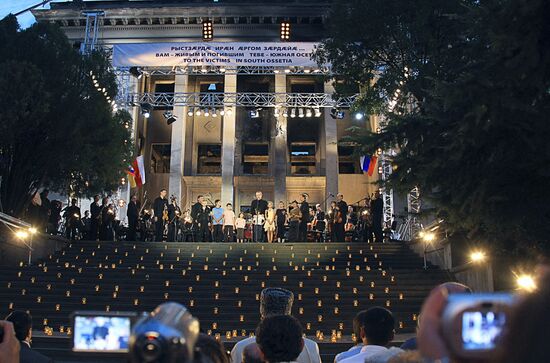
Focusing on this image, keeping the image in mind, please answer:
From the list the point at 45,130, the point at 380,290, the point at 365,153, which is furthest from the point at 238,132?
the point at 365,153

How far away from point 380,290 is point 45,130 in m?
11.9

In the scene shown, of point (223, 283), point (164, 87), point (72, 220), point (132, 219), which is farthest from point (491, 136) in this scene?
point (164, 87)

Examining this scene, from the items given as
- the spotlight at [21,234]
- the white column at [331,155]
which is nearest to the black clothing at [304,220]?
the spotlight at [21,234]

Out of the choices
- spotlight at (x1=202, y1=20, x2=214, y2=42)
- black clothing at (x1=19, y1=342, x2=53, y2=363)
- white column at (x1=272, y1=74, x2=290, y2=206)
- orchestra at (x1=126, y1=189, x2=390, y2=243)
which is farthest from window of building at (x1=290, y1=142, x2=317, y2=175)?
black clothing at (x1=19, y1=342, x2=53, y2=363)

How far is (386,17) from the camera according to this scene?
61.3 ft

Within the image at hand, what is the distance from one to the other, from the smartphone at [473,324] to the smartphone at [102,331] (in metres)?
0.80

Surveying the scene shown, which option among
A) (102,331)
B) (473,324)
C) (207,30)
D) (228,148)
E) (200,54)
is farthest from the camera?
(228,148)

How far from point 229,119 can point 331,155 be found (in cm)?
A: 583

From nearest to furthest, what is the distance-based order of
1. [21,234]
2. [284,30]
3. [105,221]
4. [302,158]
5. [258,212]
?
[21,234] → [105,221] → [258,212] → [284,30] → [302,158]

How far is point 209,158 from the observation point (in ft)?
119

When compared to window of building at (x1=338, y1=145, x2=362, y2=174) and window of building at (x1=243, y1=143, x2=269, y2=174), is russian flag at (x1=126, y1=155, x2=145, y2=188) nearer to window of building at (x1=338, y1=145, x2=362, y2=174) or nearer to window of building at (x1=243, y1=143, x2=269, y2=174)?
window of building at (x1=243, y1=143, x2=269, y2=174)

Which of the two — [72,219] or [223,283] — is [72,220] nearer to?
[72,219]

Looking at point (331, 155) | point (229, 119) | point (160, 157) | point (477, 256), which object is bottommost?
point (477, 256)

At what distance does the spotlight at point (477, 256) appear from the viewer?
14630 millimetres
